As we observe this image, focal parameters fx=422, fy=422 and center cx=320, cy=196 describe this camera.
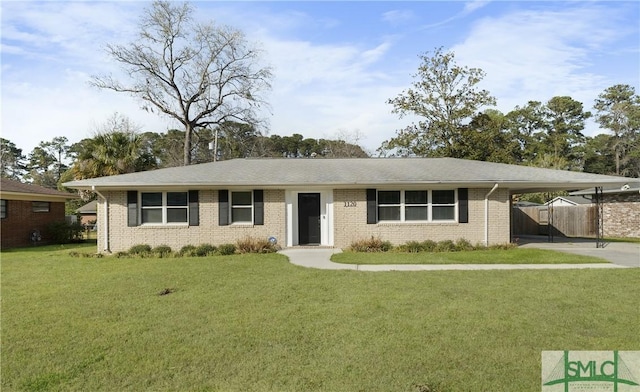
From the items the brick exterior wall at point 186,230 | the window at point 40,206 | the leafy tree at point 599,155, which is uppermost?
the leafy tree at point 599,155

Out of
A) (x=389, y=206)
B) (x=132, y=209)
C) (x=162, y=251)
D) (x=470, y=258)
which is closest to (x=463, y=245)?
(x=470, y=258)

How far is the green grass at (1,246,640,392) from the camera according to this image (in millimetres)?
4219

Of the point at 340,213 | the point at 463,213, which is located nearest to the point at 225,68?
the point at 340,213

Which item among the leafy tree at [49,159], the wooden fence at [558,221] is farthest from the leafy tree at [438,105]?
the leafy tree at [49,159]

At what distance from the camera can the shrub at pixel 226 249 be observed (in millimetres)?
14430

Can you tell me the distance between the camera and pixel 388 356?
4730 mm

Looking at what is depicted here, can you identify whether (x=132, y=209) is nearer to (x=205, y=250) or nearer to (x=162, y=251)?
(x=162, y=251)

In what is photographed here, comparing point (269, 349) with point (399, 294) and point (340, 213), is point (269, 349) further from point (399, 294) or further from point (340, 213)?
point (340, 213)

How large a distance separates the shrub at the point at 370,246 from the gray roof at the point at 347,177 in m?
2.00

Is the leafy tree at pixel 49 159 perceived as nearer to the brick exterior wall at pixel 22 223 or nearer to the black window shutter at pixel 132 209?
the brick exterior wall at pixel 22 223

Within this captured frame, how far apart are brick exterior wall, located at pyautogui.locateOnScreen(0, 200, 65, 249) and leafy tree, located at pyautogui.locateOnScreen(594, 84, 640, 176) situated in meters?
52.8

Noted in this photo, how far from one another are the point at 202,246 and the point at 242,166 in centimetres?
428

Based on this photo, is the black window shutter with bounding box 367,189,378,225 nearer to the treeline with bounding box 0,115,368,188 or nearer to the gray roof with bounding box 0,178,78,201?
the treeline with bounding box 0,115,368,188

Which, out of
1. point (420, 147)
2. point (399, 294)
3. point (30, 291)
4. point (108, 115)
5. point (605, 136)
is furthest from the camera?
point (605, 136)
